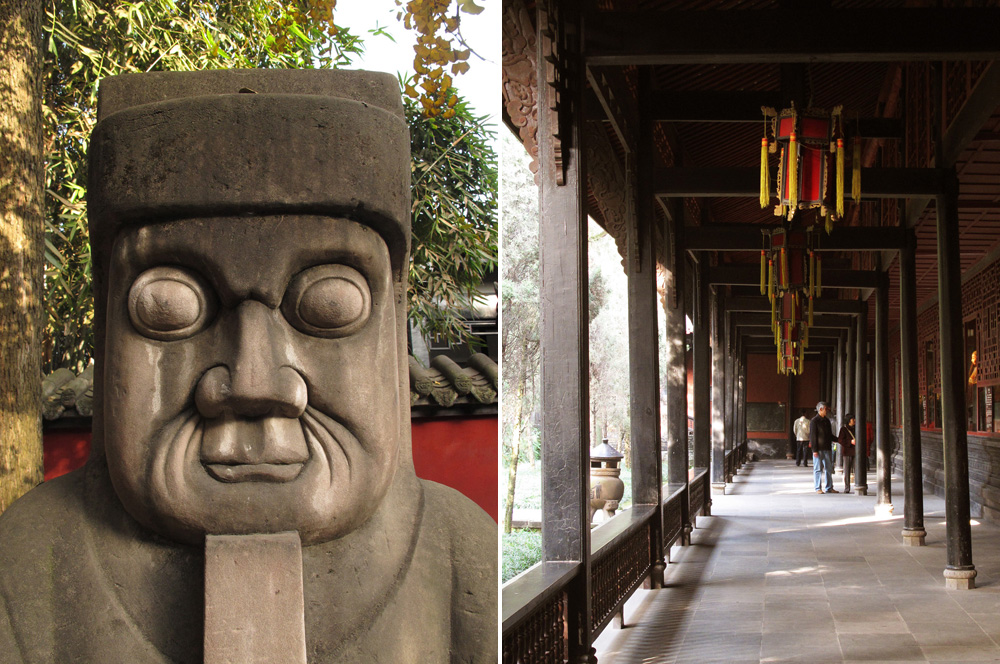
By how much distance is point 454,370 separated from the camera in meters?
5.25

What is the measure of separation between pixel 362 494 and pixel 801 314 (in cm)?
811

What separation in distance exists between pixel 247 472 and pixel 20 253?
1383 millimetres

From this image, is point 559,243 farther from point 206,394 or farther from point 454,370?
point 206,394

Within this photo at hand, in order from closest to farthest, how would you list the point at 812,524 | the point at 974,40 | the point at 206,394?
the point at 206,394, the point at 974,40, the point at 812,524

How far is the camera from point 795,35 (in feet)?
15.5

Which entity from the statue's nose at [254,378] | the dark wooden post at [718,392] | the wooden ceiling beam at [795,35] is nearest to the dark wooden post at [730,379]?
the dark wooden post at [718,392]

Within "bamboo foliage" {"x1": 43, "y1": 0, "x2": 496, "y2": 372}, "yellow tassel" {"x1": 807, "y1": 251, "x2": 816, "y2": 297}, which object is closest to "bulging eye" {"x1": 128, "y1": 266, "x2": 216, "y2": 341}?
"bamboo foliage" {"x1": 43, "y1": 0, "x2": 496, "y2": 372}

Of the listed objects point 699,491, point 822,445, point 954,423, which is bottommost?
point 699,491

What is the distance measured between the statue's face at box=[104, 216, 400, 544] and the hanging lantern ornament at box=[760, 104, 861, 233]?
14.0 feet

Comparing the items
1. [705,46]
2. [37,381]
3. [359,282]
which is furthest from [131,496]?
[705,46]

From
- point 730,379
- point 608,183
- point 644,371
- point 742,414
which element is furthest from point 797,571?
point 742,414

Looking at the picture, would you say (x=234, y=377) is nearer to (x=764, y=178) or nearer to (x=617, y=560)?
(x=617, y=560)

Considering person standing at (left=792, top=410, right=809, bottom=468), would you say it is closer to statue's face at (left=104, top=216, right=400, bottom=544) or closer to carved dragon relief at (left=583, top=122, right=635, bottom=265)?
carved dragon relief at (left=583, top=122, right=635, bottom=265)

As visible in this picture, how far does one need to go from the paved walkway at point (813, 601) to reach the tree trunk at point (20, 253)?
3398 mm
